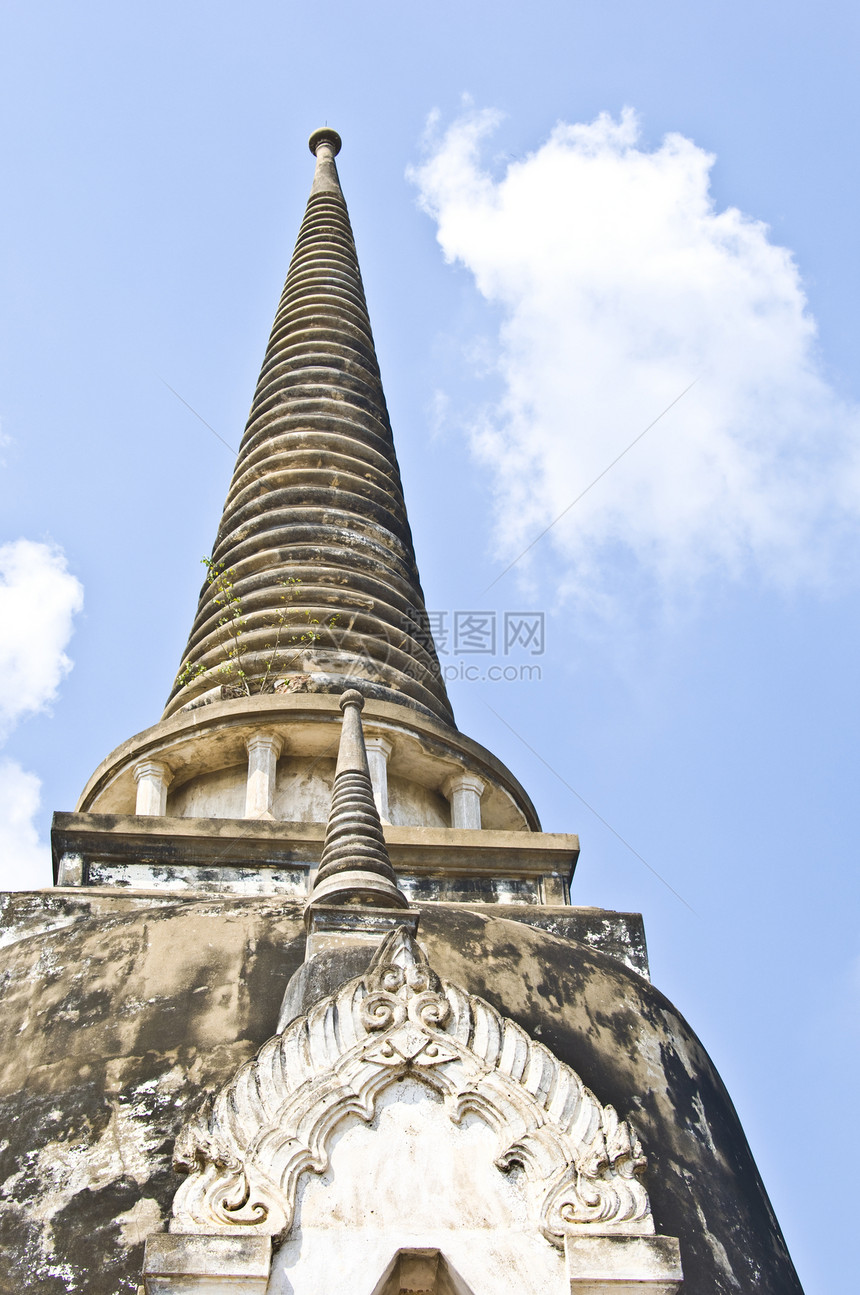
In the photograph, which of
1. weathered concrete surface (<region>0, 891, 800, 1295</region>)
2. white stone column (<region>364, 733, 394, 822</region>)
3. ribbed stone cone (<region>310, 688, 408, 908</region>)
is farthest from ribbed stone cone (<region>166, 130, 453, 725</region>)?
weathered concrete surface (<region>0, 891, 800, 1295</region>)

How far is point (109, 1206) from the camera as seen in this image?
18.8 ft

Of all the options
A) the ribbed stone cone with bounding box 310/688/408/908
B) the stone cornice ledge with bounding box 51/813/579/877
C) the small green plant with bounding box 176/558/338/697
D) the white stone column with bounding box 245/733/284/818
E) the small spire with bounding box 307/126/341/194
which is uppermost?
the small spire with bounding box 307/126/341/194

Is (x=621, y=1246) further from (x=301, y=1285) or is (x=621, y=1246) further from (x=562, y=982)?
(x=562, y=982)

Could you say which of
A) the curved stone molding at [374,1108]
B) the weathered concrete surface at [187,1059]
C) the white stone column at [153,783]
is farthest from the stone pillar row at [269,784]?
the curved stone molding at [374,1108]

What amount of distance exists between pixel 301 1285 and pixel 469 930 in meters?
3.32

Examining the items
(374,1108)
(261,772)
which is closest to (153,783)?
(261,772)

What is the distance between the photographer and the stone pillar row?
10430 millimetres

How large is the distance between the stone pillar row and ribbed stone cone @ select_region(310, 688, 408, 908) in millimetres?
2329

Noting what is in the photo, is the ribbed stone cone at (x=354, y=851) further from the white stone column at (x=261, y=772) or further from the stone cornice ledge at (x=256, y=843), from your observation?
the white stone column at (x=261, y=772)

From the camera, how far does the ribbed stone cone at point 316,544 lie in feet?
39.0

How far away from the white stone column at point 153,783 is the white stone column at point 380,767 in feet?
5.28

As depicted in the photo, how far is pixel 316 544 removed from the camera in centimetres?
1319

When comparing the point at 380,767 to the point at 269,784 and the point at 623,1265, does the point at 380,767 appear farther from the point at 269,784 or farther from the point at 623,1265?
the point at 623,1265

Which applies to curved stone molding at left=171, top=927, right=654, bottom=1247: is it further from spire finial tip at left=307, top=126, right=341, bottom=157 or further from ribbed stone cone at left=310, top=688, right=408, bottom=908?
spire finial tip at left=307, top=126, right=341, bottom=157
